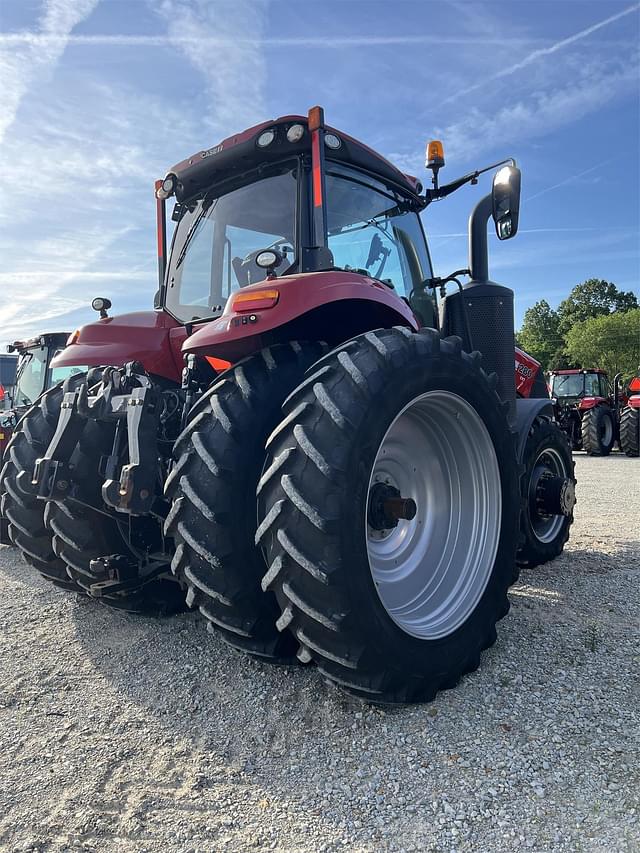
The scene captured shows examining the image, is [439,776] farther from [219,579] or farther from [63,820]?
[63,820]

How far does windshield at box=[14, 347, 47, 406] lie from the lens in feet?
28.6

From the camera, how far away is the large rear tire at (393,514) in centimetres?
189

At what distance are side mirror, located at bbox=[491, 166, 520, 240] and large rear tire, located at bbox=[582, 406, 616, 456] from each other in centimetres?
1202

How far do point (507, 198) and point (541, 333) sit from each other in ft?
198

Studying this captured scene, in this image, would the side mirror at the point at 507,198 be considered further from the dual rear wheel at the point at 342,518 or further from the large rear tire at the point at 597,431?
the large rear tire at the point at 597,431

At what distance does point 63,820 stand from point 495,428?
2048mm

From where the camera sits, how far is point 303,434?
76.3 inches

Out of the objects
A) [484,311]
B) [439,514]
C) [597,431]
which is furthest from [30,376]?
[597,431]

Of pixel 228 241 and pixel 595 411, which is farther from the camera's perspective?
pixel 595 411

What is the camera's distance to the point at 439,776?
182 centimetres

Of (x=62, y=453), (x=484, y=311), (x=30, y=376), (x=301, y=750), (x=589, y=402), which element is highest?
(x=484, y=311)

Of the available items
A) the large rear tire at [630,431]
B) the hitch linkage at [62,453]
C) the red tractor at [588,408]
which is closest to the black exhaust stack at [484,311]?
the hitch linkage at [62,453]

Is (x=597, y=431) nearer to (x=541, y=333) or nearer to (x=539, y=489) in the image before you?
(x=539, y=489)

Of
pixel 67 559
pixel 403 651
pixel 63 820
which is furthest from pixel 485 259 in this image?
pixel 63 820
